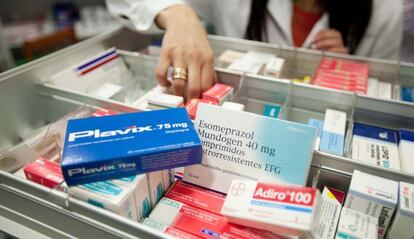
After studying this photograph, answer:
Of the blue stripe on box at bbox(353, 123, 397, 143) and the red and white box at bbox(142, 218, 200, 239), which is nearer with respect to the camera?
the red and white box at bbox(142, 218, 200, 239)

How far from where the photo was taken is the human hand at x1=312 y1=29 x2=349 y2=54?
1082 mm

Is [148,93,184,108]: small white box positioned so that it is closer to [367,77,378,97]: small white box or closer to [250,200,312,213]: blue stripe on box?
[250,200,312,213]: blue stripe on box

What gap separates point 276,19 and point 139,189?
35.6 inches

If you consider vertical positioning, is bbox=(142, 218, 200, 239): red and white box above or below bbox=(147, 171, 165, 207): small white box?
below

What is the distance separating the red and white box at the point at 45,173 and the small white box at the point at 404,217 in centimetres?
59

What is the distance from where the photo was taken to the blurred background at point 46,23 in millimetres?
2109

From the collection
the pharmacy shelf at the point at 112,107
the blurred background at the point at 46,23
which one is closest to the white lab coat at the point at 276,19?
the pharmacy shelf at the point at 112,107

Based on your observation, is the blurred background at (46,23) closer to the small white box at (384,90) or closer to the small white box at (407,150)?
the small white box at (384,90)

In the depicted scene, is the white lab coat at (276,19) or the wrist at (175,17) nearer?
the wrist at (175,17)

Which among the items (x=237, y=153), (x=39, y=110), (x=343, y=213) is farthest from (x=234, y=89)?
(x=39, y=110)

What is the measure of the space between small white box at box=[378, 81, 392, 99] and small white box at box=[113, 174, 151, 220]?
0.69 meters

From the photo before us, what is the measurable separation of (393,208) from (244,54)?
69cm

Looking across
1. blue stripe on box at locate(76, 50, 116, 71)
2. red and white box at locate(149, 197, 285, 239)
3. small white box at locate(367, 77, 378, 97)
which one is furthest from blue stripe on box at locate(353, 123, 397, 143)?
blue stripe on box at locate(76, 50, 116, 71)

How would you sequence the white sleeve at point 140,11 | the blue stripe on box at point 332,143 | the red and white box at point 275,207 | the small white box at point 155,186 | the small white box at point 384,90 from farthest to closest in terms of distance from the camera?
the white sleeve at point 140,11
the small white box at point 384,90
the blue stripe on box at point 332,143
the small white box at point 155,186
the red and white box at point 275,207
